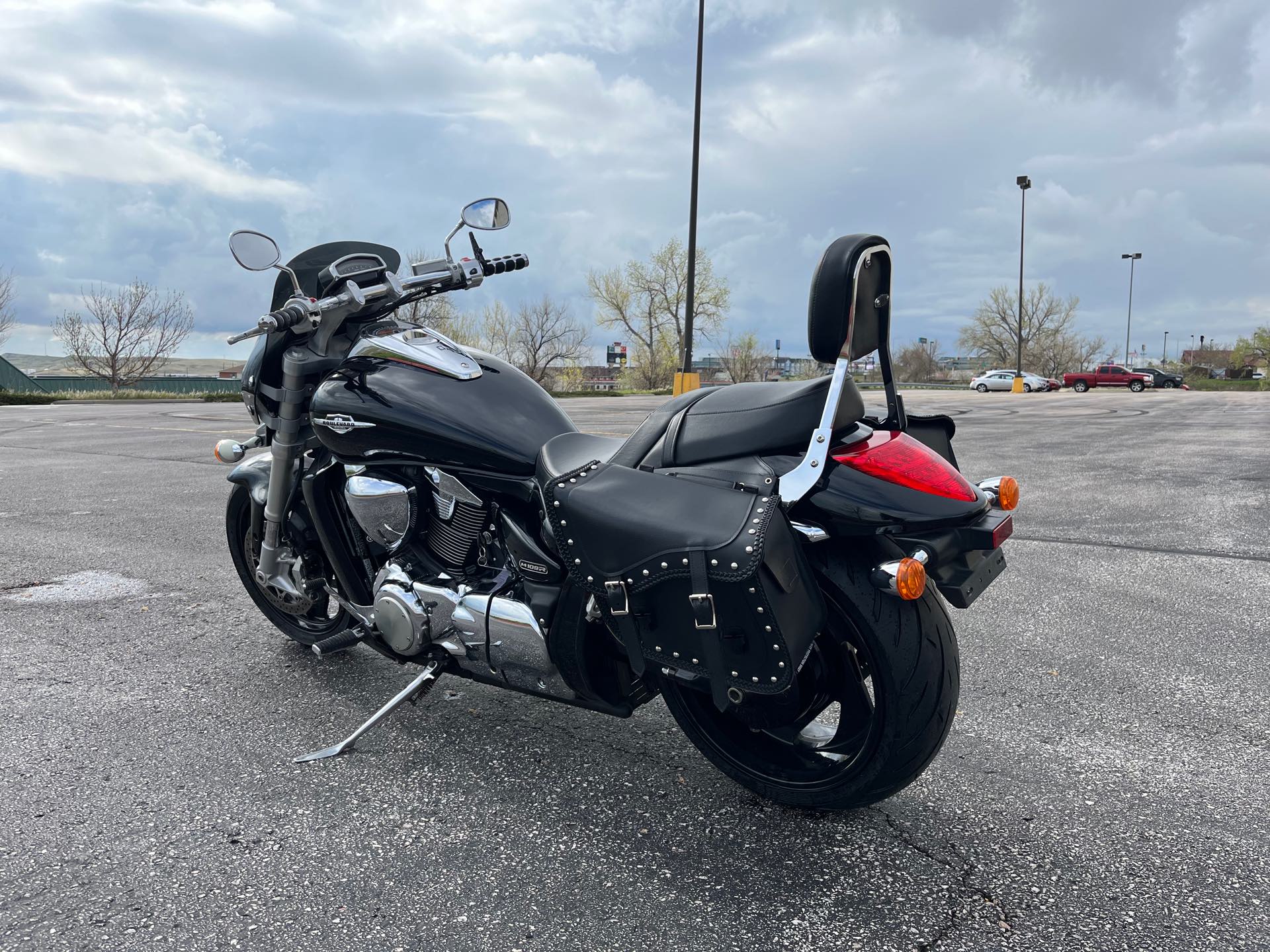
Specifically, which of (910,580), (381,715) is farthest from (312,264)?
(910,580)

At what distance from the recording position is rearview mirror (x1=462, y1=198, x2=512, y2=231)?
3.14m

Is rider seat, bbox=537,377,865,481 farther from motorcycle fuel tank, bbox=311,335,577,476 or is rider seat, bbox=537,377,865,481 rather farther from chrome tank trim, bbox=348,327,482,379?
chrome tank trim, bbox=348,327,482,379

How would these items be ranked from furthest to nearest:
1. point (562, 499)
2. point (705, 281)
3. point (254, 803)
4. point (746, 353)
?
point (746, 353), point (705, 281), point (254, 803), point (562, 499)

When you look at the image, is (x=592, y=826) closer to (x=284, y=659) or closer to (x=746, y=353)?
(x=284, y=659)

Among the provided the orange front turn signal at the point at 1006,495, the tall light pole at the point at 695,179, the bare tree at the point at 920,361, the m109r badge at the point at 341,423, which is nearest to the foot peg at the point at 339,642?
the m109r badge at the point at 341,423

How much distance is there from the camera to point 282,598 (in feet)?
11.6

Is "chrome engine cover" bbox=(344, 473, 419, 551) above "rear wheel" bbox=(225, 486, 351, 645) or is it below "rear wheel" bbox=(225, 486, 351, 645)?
above

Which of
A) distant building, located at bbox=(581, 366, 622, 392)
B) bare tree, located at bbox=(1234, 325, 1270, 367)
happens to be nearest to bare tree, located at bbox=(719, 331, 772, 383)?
distant building, located at bbox=(581, 366, 622, 392)

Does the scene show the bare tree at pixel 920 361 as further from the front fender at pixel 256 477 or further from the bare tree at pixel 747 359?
the front fender at pixel 256 477

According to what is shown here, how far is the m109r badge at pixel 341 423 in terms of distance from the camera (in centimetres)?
276

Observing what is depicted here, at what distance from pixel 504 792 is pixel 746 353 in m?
55.3

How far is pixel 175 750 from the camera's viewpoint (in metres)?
2.84

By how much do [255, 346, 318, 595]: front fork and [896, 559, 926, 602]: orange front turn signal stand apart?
2.04 m

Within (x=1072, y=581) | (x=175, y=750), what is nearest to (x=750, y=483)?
(x=175, y=750)
